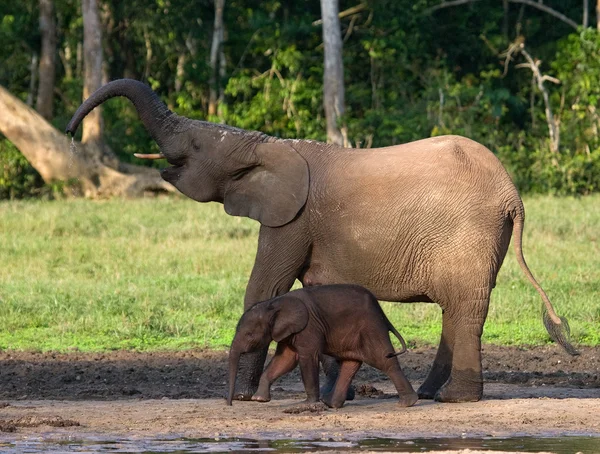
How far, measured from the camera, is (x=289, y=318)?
7.61 m

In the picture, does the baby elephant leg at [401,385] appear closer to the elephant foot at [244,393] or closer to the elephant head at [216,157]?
the elephant foot at [244,393]

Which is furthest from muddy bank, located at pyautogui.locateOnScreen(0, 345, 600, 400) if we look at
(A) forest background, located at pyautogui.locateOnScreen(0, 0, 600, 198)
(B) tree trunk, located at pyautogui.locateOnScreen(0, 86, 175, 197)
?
(A) forest background, located at pyautogui.locateOnScreen(0, 0, 600, 198)

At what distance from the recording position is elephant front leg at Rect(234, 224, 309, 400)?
8180 mm

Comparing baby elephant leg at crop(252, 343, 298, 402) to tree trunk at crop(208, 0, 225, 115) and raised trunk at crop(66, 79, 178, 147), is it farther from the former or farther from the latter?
tree trunk at crop(208, 0, 225, 115)

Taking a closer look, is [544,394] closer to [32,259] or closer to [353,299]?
[353,299]

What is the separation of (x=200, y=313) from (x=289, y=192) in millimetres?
3999

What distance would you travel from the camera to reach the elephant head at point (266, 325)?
24.9ft

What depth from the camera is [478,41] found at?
27875mm

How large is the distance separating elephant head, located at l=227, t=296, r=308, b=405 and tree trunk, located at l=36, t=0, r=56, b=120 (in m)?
18.3

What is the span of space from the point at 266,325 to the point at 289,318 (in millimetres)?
175

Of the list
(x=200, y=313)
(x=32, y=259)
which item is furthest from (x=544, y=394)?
(x=32, y=259)

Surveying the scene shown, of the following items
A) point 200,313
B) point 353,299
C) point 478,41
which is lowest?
point 200,313

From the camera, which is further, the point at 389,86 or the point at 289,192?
the point at 389,86

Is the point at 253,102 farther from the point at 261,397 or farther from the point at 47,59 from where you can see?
the point at 261,397
